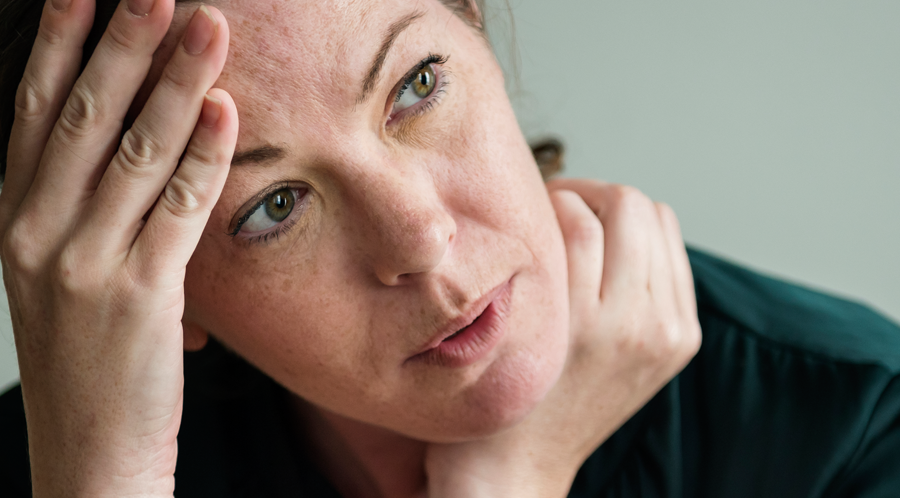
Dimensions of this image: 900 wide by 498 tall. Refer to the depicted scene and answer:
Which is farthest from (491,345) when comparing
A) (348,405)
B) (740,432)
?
(740,432)

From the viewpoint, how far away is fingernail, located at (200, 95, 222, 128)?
909 mm

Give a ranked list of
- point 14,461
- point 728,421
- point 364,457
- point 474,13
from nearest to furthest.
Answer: point 474,13 → point 728,421 → point 364,457 → point 14,461

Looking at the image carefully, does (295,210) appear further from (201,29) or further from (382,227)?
(201,29)

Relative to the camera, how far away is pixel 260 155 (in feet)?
3.08

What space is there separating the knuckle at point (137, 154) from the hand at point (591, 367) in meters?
0.68

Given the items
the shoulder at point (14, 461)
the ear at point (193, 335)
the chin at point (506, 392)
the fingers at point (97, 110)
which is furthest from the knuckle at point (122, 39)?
the shoulder at point (14, 461)

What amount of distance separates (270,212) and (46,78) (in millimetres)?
341

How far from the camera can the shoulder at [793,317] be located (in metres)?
1.28

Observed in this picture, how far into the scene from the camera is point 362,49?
3.05ft

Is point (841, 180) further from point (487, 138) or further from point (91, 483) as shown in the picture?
point (91, 483)

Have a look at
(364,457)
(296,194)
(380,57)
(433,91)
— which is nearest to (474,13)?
(433,91)

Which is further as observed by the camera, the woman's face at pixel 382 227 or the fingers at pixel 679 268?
the fingers at pixel 679 268

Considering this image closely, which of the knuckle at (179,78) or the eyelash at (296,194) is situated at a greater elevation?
the knuckle at (179,78)

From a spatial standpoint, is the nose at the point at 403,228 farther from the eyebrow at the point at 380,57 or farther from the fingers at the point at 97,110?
the fingers at the point at 97,110
